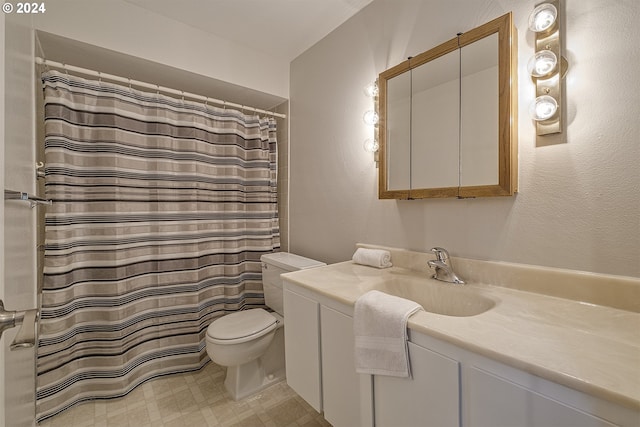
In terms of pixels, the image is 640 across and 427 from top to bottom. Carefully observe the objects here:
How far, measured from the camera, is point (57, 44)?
1.51m

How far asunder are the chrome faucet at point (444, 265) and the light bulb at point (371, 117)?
2.63 feet

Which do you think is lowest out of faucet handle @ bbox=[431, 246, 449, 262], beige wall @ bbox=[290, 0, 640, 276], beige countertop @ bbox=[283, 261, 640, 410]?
beige countertop @ bbox=[283, 261, 640, 410]

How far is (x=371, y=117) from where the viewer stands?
1.55m

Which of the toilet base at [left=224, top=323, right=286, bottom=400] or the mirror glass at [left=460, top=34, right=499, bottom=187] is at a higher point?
the mirror glass at [left=460, top=34, right=499, bottom=187]

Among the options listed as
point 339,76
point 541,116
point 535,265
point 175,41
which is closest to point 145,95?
point 175,41

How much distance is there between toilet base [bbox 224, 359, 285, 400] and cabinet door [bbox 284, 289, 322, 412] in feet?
1.59

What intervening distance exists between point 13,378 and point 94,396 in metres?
1.22

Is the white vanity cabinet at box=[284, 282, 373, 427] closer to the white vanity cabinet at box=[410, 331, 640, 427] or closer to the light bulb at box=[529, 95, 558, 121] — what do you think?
the white vanity cabinet at box=[410, 331, 640, 427]

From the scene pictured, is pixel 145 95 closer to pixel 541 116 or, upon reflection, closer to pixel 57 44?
pixel 57 44

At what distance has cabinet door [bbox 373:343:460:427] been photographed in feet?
2.35

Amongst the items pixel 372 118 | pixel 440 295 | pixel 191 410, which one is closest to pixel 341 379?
pixel 440 295

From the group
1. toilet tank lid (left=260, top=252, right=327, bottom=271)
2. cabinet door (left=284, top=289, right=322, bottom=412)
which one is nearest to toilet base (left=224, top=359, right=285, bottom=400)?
cabinet door (left=284, top=289, right=322, bottom=412)

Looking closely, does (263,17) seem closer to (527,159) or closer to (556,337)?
(527,159)

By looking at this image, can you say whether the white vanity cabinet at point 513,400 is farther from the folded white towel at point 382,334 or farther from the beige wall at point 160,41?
the beige wall at point 160,41
